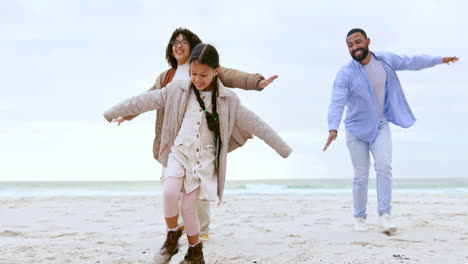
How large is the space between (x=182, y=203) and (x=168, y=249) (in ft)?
1.30

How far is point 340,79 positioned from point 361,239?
189 centimetres

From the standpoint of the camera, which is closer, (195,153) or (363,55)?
(195,153)

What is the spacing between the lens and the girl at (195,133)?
3.77m

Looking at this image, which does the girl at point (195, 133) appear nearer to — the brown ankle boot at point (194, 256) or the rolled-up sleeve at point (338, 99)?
the brown ankle boot at point (194, 256)

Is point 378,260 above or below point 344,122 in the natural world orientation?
below

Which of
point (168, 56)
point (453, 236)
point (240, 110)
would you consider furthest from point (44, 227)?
point (453, 236)

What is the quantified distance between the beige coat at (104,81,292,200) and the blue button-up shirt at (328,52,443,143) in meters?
1.88

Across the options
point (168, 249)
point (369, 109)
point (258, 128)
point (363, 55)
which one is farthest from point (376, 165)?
point (168, 249)

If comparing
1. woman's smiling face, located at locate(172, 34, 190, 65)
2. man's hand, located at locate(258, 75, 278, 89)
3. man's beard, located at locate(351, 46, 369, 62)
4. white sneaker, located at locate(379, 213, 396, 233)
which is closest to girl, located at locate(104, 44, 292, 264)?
man's hand, located at locate(258, 75, 278, 89)

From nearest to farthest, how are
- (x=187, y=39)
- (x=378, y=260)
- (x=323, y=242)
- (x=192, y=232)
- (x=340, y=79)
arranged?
(x=192, y=232) < (x=378, y=260) < (x=187, y=39) < (x=323, y=242) < (x=340, y=79)

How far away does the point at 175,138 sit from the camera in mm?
3922

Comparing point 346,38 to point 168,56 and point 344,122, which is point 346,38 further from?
point 168,56

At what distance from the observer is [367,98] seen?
5.87 meters

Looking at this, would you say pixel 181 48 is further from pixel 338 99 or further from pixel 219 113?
pixel 338 99
